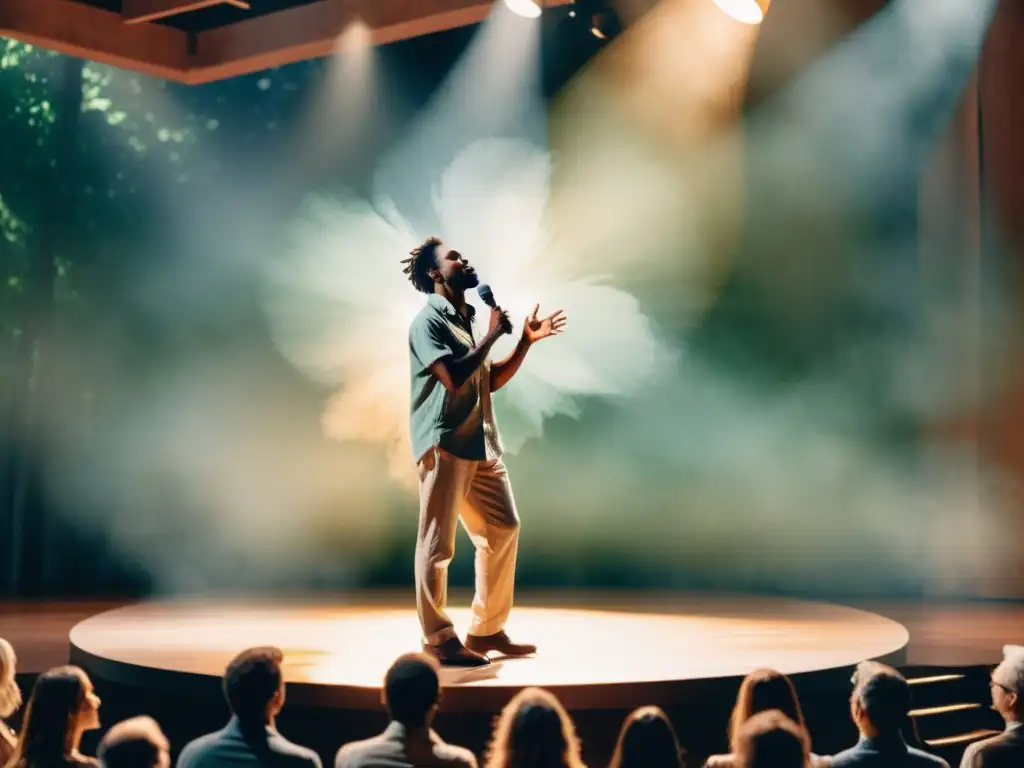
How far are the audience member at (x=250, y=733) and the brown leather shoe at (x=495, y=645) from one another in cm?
164

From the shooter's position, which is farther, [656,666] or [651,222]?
[651,222]

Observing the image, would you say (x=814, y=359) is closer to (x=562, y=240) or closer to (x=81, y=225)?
(x=562, y=240)

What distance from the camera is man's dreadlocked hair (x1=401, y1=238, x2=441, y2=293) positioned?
12.8 ft

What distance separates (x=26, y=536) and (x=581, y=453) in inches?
139

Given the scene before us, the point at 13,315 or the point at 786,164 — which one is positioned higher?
the point at 786,164

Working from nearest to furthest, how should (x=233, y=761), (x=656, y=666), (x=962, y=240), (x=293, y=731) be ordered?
(x=233, y=761), (x=293, y=731), (x=656, y=666), (x=962, y=240)

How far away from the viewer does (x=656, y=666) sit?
3.75 metres

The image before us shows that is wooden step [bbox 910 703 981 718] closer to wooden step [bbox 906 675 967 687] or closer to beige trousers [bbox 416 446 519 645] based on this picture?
wooden step [bbox 906 675 967 687]

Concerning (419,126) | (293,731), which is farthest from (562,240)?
(293,731)

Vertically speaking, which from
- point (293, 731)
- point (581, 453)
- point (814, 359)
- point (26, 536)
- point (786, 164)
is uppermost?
point (786, 164)

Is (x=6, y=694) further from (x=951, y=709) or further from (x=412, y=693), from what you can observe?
(x=951, y=709)

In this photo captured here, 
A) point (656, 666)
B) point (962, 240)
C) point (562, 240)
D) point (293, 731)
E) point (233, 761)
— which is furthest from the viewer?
point (562, 240)

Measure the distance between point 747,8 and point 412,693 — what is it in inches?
133

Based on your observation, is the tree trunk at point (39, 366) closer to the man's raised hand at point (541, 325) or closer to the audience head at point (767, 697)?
the man's raised hand at point (541, 325)
